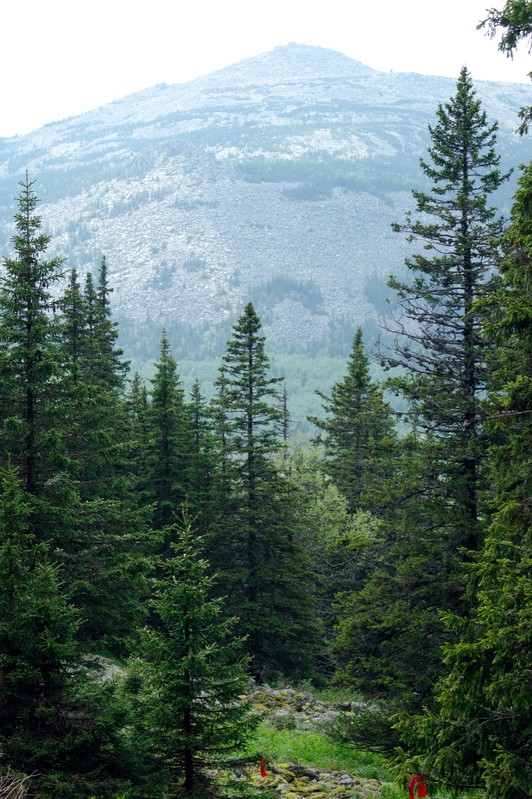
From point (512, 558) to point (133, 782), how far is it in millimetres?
5629

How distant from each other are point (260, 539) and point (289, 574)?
70.9 inches

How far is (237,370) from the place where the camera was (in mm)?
31953

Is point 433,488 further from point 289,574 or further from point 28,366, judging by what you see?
point 289,574

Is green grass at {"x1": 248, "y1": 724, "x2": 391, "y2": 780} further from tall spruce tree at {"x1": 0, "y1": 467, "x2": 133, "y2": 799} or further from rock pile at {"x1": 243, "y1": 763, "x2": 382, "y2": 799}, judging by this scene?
tall spruce tree at {"x1": 0, "y1": 467, "x2": 133, "y2": 799}

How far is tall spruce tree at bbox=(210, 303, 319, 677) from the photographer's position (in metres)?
Answer: 31.1

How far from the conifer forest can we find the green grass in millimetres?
173

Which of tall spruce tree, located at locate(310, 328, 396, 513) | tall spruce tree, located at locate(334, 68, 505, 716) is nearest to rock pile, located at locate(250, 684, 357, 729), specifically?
tall spruce tree, located at locate(334, 68, 505, 716)

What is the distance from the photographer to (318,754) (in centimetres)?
1766

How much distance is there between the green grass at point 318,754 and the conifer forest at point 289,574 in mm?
173

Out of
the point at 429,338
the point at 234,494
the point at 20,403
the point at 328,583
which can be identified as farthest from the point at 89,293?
the point at 429,338

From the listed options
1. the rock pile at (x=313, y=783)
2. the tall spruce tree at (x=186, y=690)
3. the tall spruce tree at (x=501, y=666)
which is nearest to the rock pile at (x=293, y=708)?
the rock pile at (x=313, y=783)

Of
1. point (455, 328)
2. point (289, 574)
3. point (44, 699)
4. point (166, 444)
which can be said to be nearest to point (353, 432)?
point (166, 444)

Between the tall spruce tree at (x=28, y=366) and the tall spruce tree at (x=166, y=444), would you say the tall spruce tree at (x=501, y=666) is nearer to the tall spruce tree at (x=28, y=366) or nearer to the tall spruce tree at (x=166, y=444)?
the tall spruce tree at (x=28, y=366)

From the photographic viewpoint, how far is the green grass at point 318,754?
54.9 ft
